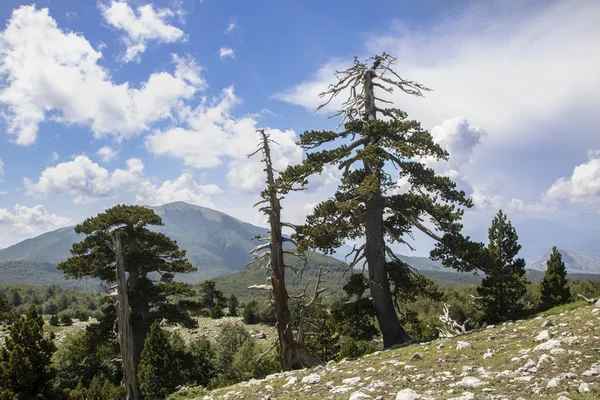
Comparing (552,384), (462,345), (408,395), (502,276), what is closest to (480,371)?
(552,384)

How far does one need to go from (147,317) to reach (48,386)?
12.1 metres

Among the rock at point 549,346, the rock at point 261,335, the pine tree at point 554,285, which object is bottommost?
the rock at point 261,335

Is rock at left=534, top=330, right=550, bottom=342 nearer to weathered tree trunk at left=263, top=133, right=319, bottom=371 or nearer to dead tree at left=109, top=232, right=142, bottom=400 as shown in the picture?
weathered tree trunk at left=263, top=133, right=319, bottom=371

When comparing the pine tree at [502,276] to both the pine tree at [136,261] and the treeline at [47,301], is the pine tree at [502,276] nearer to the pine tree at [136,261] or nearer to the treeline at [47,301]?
the pine tree at [136,261]

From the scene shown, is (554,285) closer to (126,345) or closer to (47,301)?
(126,345)

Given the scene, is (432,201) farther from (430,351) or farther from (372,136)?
(430,351)

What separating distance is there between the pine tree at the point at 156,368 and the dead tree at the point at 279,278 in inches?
499

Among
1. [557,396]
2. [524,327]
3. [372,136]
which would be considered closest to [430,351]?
[524,327]

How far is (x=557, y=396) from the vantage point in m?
5.01

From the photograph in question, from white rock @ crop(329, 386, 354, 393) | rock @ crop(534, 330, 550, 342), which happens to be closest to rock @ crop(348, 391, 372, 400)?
white rock @ crop(329, 386, 354, 393)

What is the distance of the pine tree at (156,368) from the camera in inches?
1017

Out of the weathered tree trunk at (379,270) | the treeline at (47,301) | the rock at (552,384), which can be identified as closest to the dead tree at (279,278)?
the weathered tree trunk at (379,270)

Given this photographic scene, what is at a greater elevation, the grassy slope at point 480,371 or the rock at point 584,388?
the rock at point 584,388

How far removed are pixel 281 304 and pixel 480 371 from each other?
11212mm
